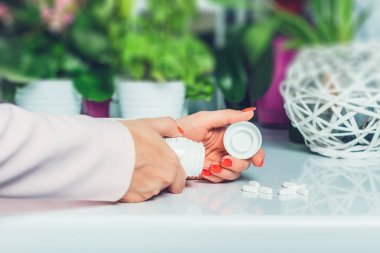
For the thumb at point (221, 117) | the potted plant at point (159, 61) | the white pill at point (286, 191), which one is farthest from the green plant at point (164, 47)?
the white pill at point (286, 191)

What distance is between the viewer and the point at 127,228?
1.69 feet

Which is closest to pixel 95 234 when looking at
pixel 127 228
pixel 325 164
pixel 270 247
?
pixel 127 228

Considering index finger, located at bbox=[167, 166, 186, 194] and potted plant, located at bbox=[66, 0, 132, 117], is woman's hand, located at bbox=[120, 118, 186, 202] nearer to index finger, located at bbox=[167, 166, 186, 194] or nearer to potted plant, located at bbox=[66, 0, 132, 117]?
index finger, located at bbox=[167, 166, 186, 194]

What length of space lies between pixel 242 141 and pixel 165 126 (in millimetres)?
86

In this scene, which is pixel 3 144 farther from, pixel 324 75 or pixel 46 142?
pixel 324 75

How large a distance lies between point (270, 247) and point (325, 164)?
0.30 meters

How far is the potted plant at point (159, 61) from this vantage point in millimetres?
899

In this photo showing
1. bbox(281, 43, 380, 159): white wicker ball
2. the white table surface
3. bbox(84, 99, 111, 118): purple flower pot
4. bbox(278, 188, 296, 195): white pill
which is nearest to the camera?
the white table surface

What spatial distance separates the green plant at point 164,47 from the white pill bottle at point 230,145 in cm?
25

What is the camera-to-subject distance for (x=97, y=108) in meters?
1.01

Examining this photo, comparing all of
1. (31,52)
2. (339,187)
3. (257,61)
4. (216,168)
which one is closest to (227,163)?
(216,168)

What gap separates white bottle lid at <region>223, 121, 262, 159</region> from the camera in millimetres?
664

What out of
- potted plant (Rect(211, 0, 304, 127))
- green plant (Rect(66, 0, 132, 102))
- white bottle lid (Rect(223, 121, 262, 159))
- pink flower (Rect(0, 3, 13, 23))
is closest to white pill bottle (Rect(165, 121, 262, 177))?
white bottle lid (Rect(223, 121, 262, 159))

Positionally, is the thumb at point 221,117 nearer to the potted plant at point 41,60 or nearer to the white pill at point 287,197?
the white pill at point 287,197
